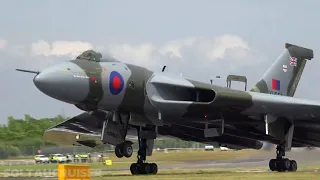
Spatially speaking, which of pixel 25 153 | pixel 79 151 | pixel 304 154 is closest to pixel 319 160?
pixel 304 154

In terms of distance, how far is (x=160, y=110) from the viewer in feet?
69.9

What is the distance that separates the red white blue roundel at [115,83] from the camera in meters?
20.2

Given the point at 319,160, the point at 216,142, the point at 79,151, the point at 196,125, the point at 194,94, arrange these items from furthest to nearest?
the point at 79,151
the point at 319,160
the point at 216,142
the point at 196,125
the point at 194,94

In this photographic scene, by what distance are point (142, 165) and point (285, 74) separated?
8.40 meters

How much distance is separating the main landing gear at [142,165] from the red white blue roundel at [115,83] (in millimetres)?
4027

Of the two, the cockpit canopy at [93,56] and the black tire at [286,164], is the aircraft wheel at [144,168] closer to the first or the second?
the cockpit canopy at [93,56]

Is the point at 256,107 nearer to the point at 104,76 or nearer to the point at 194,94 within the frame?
the point at 194,94

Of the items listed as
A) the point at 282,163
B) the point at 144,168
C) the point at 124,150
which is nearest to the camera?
the point at 124,150

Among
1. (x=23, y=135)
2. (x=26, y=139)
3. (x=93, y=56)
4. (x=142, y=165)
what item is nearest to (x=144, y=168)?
(x=142, y=165)

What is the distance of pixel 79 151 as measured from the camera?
142ft

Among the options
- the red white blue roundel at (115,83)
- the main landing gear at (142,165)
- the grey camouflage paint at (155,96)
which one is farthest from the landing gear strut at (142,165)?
the red white blue roundel at (115,83)

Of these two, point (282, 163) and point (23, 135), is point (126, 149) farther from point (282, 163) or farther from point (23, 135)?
point (23, 135)

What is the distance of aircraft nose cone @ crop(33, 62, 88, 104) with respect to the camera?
18.9 metres

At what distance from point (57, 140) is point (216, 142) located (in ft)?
22.7
